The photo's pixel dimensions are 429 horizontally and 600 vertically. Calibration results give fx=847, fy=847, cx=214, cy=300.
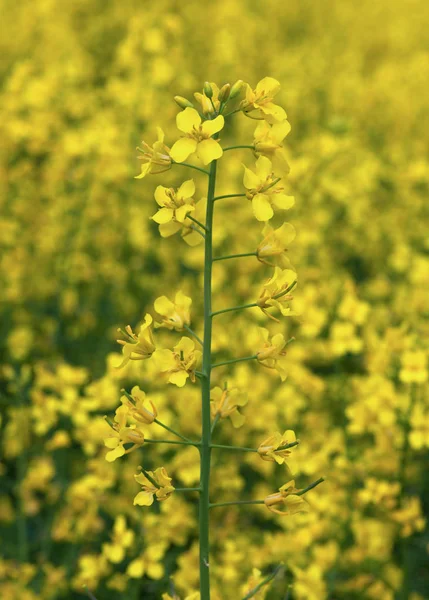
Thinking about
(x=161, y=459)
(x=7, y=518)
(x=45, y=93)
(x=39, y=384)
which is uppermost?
(x=45, y=93)

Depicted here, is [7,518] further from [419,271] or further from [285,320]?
[419,271]

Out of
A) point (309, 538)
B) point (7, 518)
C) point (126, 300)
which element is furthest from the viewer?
point (126, 300)

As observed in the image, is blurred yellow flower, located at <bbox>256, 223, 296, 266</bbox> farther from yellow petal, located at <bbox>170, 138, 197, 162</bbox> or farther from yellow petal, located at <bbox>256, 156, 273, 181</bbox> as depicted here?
yellow petal, located at <bbox>170, 138, 197, 162</bbox>

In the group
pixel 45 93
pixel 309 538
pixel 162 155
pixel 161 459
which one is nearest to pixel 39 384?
pixel 161 459

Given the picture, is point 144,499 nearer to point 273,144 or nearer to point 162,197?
point 162,197

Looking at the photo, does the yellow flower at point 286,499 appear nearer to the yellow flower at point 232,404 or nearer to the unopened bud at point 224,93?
the yellow flower at point 232,404

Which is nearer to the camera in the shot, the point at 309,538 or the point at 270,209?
the point at 270,209

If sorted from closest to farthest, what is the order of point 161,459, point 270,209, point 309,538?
1. point 270,209
2. point 309,538
3. point 161,459

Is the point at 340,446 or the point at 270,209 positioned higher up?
the point at 270,209
